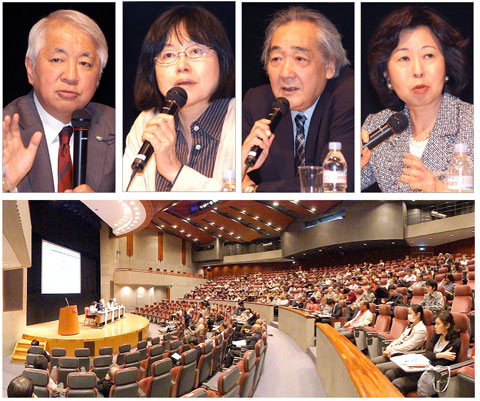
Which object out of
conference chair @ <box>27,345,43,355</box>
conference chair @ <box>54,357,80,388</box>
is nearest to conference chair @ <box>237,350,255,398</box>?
conference chair @ <box>54,357,80,388</box>

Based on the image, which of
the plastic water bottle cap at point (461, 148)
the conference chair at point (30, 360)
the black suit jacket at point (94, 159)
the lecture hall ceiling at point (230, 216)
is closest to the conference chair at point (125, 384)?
the conference chair at point (30, 360)

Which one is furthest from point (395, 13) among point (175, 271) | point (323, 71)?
point (175, 271)

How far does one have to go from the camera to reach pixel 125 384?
3.82 metres

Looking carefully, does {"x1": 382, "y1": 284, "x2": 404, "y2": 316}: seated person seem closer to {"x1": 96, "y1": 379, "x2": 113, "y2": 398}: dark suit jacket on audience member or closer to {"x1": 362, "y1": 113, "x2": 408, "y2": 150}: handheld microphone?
{"x1": 362, "y1": 113, "x2": 408, "y2": 150}: handheld microphone

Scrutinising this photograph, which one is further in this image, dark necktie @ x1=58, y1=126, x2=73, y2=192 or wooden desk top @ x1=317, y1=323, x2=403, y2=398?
dark necktie @ x1=58, y1=126, x2=73, y2=192

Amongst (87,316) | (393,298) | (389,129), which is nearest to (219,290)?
(87,316)

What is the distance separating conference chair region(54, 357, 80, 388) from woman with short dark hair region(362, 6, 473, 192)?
2.76 metres

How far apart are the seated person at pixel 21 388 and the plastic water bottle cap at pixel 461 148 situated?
3.38m

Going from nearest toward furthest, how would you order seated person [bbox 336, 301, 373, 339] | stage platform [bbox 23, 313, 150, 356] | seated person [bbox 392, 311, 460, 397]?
1. seated person [bbox 392, 311, 460, 397]
2. stage platform [bbox 23, 313, 150, 356]
3. seated person [bbox 336, 301, 373, 339]

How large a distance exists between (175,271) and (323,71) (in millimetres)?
2117

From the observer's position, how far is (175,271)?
14.8ft

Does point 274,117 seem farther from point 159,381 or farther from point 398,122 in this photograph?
point 159,381

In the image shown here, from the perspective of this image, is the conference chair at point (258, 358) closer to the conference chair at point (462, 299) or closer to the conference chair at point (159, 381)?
the conference chair at point (159, 381)

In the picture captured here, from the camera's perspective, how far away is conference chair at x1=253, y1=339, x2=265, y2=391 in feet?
12.6
